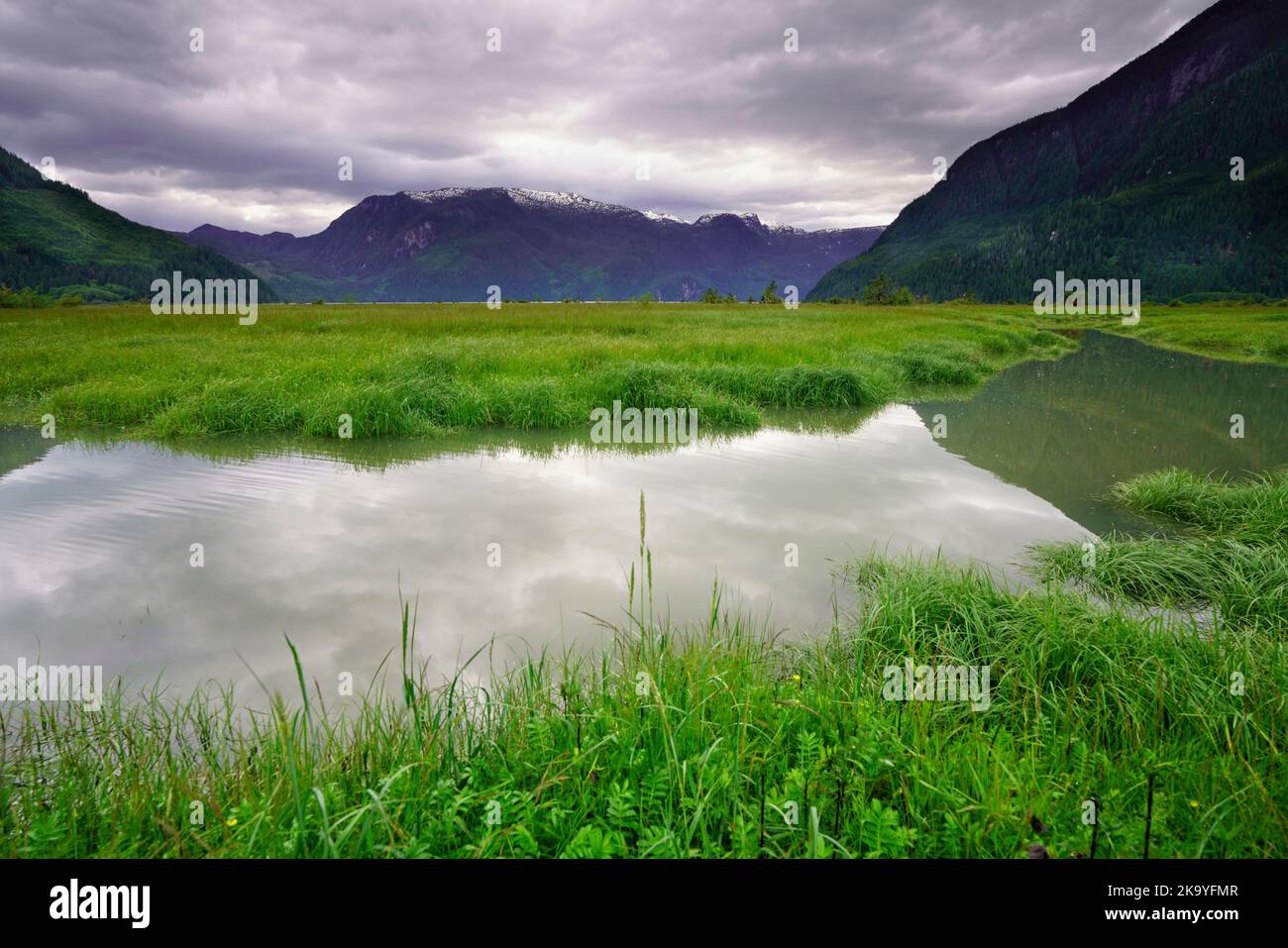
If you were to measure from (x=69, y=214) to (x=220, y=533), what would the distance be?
257m

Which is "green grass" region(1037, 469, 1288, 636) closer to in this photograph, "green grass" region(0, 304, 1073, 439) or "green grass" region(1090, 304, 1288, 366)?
"green grass" region(0, 304, 1073, 439)

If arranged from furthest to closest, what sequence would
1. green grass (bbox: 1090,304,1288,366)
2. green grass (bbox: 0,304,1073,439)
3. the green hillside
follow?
the green hillside → green grass (bbox: 1090,304,1288,366) → green grass (bbox: 0,304,1073,439)

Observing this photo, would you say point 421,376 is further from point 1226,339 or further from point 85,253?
point 85,253

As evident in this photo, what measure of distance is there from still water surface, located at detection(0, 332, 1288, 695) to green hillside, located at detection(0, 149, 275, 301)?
160566mm

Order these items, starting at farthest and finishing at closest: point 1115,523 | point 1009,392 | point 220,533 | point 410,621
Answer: point 1009,392 → point 1115,523 → point 220,533 → point 410,621

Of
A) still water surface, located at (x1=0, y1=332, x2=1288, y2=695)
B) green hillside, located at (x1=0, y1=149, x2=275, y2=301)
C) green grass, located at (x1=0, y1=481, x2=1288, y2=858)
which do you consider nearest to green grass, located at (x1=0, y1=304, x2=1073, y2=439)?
still water surface, located at (x1=0, y1=332, x2=1288, y2=695)

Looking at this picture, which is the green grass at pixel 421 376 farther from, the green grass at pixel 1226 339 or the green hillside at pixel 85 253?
the green hillside at pixel 85 253

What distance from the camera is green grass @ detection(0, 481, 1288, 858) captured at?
2277 millimetres

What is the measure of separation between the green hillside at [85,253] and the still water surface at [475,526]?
160566 mm

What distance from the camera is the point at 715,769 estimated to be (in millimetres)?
2590

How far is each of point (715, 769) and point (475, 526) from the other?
5.64 meters
